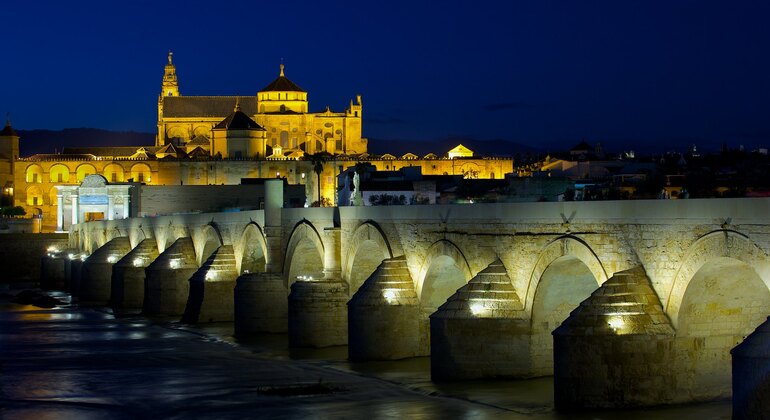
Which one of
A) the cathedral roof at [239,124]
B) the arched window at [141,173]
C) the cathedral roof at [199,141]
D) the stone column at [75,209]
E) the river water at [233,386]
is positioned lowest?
the river water at [233,386]

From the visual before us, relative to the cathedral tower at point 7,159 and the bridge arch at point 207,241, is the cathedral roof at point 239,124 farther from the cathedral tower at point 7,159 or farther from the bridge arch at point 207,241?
the bridge arch at point 207,241

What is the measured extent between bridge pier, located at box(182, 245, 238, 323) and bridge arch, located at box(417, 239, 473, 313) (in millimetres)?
13864

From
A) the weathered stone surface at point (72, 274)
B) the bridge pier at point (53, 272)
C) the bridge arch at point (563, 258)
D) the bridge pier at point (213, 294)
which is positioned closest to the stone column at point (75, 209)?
the bridge pier at point (53, 272)

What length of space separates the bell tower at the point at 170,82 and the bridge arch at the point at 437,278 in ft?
438

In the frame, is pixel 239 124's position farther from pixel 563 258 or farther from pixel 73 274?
pixel 563 258

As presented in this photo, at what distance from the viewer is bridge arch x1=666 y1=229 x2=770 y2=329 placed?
657 inches

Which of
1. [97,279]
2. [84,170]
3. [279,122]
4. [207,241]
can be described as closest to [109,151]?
[84,170]

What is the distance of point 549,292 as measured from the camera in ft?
74.5

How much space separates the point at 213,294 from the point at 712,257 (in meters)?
25.4

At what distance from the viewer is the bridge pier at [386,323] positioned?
27.4m

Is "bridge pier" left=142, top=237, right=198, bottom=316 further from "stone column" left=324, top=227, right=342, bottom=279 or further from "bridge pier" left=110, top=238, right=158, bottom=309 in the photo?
"stone column" left=324, top=227, right=342, bottom=279

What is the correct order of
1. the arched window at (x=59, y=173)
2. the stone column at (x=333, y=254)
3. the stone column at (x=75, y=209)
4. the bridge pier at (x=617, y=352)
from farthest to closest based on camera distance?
the arched window at (x=59, y=173), the stone column at (x=75, y=209), the stone column at (x=333, y=254), the bridge pier at (x=617, y=352)

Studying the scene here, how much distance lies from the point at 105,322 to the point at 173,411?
2249cm

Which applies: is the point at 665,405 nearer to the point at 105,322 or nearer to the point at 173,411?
the point at 173,411
